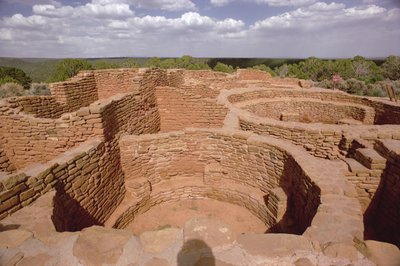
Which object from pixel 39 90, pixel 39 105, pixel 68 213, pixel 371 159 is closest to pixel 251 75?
pixel 39 105

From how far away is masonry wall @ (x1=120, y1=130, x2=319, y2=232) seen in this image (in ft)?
20.3

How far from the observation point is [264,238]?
2615 mm

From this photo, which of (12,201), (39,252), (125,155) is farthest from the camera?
(125,155)

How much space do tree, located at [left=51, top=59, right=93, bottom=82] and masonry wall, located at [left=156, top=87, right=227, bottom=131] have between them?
26.2m

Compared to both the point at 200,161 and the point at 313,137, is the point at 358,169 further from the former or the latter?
the point at 200,161

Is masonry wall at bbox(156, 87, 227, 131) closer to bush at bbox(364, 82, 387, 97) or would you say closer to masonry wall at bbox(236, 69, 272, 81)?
masonry wall at bbox(236, 69, 272, 81)

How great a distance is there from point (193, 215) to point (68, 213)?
297 centimetres

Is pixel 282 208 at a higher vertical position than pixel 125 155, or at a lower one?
lower

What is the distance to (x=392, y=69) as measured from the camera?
42125 millimetres

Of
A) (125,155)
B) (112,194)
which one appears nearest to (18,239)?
→ (112,194)

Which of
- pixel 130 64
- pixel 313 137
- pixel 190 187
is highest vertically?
pixel 130 64

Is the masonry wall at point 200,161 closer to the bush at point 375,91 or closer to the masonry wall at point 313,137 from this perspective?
the masonry wall at point 313,137

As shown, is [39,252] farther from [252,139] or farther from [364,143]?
[364,143]

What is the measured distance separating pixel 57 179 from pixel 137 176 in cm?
246
